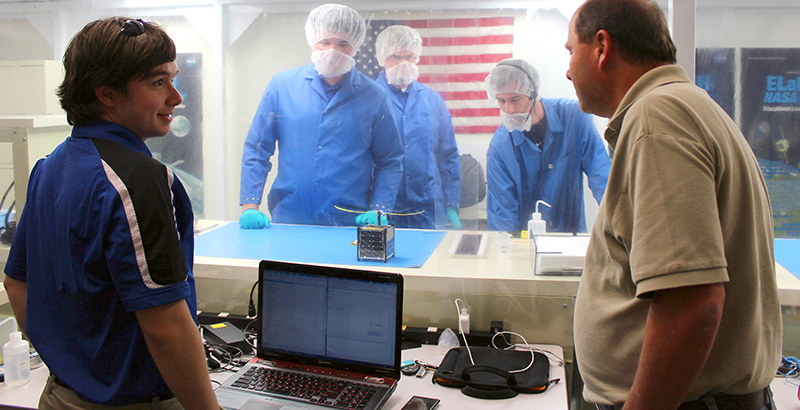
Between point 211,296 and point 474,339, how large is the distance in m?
0.96

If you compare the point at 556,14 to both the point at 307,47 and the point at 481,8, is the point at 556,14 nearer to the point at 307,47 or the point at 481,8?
the point at 481,8

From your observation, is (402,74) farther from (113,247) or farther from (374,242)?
(113,247)

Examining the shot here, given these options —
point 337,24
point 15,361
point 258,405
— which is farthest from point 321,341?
point 337,24

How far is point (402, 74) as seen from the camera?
2.35 metres

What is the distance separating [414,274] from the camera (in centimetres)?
179

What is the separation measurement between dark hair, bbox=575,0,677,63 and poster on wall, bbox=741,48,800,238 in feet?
3.68

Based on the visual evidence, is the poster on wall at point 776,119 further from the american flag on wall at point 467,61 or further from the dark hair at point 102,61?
the dark hair at point 102,61

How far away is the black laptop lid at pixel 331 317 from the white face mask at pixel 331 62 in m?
1.17

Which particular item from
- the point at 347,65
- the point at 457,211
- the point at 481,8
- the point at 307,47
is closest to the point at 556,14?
the point at 481,8

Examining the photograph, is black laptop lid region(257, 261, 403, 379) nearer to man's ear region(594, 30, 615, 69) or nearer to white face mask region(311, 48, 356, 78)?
man's ear region(594, 30, 615, 69)

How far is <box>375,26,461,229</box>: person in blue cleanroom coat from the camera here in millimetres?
2035

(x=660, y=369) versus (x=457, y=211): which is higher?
(x=457, y=211)

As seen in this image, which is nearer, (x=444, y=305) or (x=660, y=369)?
(x=660, y=369)

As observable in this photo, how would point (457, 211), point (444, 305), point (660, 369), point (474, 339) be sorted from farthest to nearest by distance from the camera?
→ point (457, 211)
point (444, 305)
point (474, 339)
point (660, 369)
